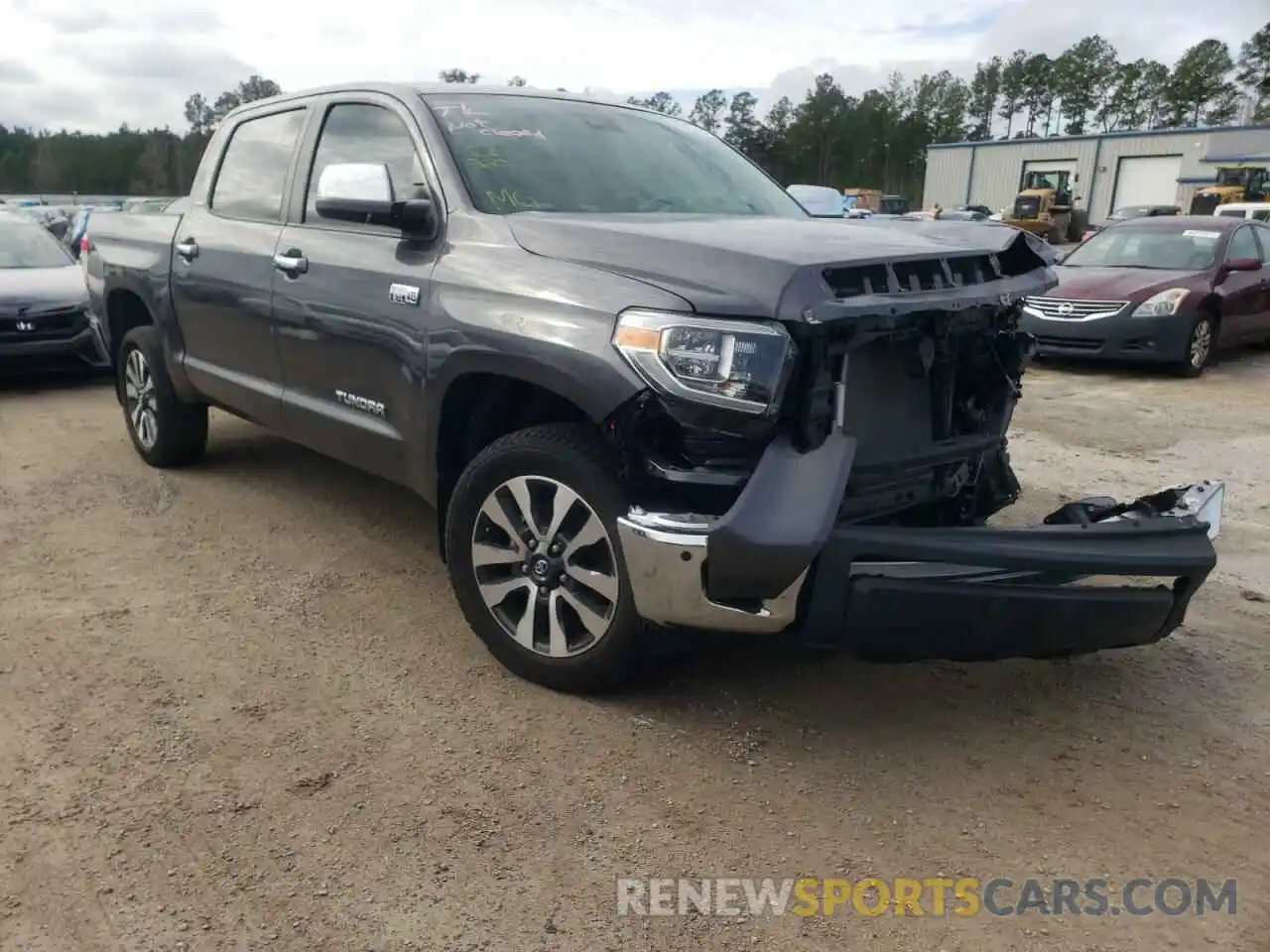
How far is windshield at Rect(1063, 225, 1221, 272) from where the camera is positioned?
35.0 feet

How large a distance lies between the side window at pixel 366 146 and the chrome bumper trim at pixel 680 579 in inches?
67.2

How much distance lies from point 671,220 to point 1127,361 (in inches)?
319

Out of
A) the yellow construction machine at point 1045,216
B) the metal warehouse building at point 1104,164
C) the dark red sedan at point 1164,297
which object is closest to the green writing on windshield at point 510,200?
the dark red sedan at point 1164,297

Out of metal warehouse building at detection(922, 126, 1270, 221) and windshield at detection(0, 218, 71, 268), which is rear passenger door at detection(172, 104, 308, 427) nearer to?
windshield at detection(0, 218, 71, 268)

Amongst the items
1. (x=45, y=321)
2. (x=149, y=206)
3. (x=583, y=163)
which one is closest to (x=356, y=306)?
(x=583, y=163)

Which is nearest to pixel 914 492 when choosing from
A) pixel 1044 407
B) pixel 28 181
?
pixel 1044 407

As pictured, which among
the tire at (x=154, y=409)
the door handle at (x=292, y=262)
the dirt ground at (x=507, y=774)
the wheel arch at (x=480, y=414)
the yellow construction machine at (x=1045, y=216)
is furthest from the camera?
the yellow construction machine at (x=1045, y=216)

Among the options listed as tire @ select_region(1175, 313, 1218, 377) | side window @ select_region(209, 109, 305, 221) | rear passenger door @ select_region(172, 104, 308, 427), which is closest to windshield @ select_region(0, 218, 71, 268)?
rear passenger door @ select_region(172, 104, 308, 427)

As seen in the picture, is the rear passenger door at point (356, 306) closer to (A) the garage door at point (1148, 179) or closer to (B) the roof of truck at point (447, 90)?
(B) the roof of truck at point (447, 90)

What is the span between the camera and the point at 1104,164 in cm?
5025

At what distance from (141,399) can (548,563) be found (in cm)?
370

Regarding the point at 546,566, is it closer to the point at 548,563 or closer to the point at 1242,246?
the point at 548,563

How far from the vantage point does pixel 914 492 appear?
334 centimetres

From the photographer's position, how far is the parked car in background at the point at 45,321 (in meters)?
8.46
